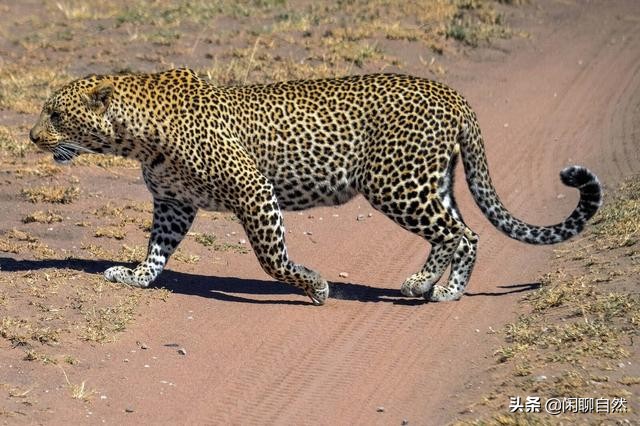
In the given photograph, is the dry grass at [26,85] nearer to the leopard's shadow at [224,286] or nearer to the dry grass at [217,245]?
the dry grass at [217,245]

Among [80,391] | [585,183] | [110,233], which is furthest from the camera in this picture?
[110,233]

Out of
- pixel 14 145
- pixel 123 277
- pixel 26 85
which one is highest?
pixel 123 277

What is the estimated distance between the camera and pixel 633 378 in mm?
8734

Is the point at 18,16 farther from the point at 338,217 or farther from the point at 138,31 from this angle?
the point at 338,217

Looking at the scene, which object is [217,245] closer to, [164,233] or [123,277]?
[164,233]

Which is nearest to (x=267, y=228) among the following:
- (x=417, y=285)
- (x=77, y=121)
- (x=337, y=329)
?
(x=337, y=329)

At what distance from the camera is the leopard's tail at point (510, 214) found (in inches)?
425

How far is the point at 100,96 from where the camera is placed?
1072 centimetres

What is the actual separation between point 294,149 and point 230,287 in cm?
148

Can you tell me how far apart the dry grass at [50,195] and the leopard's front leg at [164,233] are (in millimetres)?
2172

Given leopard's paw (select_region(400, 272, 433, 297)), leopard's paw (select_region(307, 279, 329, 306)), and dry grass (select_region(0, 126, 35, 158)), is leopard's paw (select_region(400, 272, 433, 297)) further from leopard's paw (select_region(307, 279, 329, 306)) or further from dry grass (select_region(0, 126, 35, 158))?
dry grass (select_region(0, 126, 35, 158))

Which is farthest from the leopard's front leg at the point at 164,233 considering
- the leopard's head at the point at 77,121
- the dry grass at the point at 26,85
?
the dry grass at the point at 26,85

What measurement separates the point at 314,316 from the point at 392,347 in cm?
91

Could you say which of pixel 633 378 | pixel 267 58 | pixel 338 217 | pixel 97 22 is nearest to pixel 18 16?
pixel 97 22
